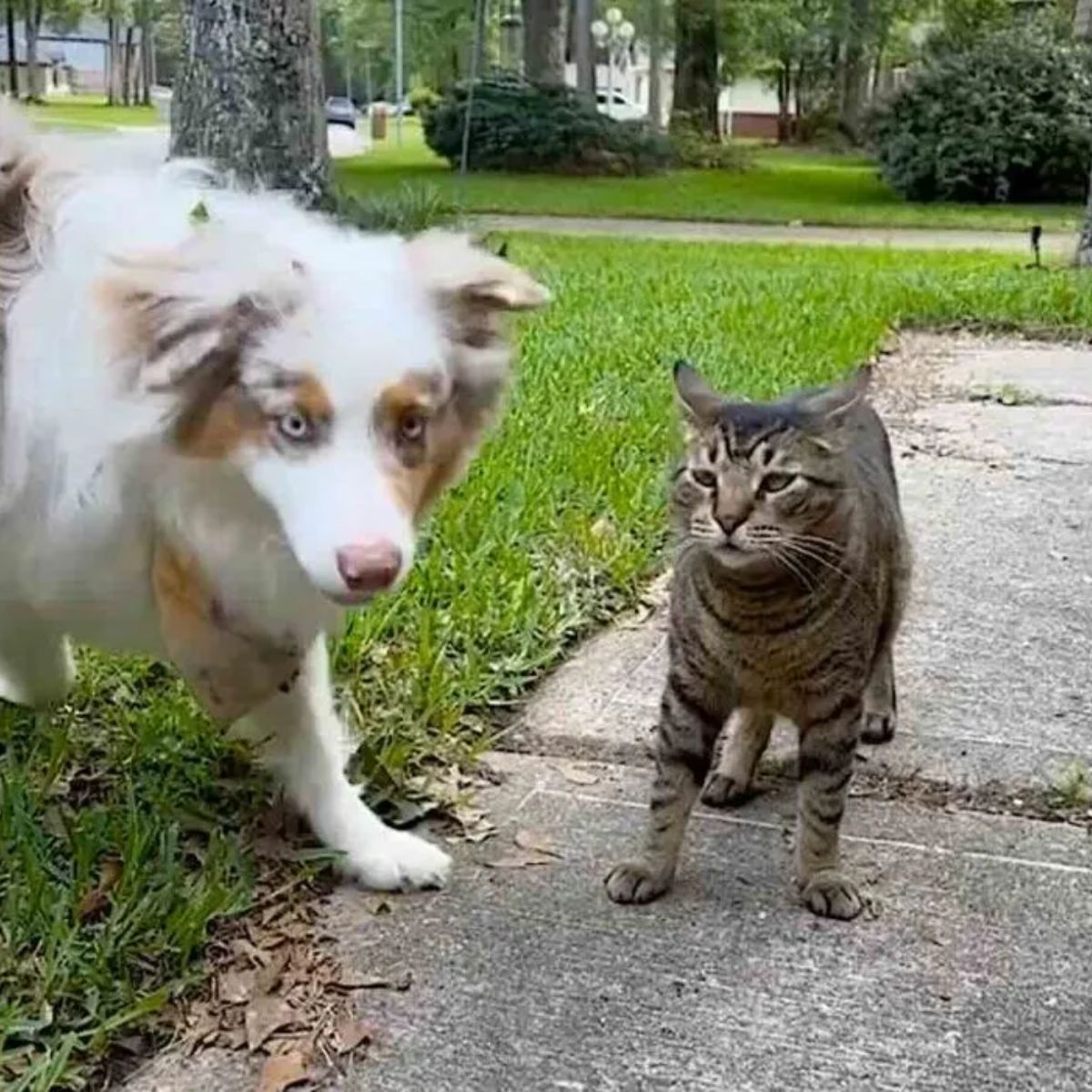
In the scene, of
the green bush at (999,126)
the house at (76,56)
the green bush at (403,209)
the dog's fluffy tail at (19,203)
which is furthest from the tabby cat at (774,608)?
the house at (76,56)

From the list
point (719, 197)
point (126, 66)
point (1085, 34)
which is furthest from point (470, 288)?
point (126, 66)

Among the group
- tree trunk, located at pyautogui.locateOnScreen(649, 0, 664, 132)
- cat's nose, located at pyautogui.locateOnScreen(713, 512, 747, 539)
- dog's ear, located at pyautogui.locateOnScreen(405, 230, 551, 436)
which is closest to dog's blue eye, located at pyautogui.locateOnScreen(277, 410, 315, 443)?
dog's ear, located at pyautogui.locateOnScreen(405, 230, 551, 436)

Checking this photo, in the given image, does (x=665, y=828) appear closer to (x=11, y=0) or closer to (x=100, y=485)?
(x=100, y=485)

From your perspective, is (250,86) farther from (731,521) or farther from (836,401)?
(731,521)

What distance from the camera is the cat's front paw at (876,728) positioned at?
3213 millimetres

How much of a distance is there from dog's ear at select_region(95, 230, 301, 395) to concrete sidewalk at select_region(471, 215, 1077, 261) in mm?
12325

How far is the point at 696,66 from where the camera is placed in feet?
90.0

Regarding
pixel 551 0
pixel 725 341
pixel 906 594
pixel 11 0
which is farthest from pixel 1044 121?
pixel 11 0

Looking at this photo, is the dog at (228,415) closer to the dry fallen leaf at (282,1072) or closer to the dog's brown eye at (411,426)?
the dog's brown eye at (411,426)

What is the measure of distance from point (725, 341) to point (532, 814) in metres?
4.50

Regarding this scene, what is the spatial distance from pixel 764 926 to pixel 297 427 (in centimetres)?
105

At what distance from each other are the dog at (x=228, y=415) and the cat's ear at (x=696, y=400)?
0.45 m

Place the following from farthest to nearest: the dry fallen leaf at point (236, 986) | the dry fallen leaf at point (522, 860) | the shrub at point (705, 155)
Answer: the shrub at point (705, 155)
the dry fallen leaf at point (522, 860)
the dry fallen leaf at point (236, 986)

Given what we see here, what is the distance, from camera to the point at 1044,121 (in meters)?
19.4
